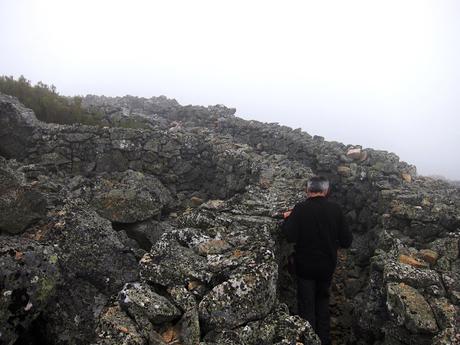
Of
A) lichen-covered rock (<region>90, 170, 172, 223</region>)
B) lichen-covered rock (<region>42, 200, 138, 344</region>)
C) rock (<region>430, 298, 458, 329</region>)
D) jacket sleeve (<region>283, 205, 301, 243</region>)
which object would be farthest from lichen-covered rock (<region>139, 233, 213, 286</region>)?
lichen-covered rock (<region>90, 170, 172, 223</region>)

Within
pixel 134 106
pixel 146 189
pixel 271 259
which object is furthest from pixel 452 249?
pixel 134 106

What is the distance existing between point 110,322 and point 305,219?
310cm

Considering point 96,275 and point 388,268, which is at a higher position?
point 388,268

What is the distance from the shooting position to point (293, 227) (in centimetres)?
577

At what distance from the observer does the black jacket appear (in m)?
5.64

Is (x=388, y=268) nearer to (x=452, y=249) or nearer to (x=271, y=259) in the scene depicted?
(x=452, y=249)

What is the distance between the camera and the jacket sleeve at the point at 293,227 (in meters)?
5.76

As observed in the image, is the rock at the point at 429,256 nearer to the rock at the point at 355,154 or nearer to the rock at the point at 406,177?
the rock at the point at 406,177

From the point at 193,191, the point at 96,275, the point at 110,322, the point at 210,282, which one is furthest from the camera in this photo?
the point at 193,191

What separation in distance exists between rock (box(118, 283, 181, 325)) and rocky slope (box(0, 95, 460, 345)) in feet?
0.05

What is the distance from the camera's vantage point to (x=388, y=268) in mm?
5762

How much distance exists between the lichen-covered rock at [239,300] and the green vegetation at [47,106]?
33.0 ft

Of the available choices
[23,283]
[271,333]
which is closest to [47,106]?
[23,283]

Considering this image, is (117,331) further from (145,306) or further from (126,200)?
(126,200)
